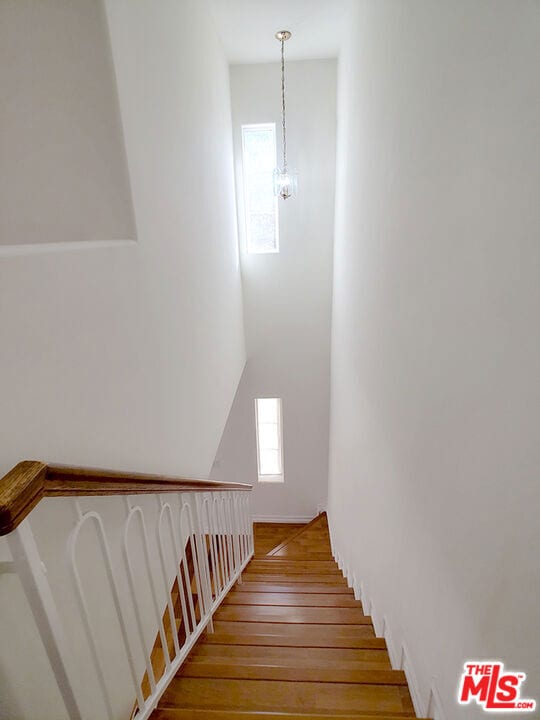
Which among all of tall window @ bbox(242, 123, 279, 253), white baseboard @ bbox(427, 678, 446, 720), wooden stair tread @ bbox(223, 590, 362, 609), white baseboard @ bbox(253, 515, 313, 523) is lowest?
white baseboard @ bbox(253, 515, 313, 523)

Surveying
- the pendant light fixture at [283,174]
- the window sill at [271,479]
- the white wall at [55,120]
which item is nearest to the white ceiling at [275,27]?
the pendant light fixture at [283,174]

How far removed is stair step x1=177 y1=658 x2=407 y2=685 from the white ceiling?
4.49m

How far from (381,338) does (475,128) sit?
128cm

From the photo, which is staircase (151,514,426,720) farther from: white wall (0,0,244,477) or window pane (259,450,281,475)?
window pane (259,450,281,475)

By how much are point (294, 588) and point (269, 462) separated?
3263mm

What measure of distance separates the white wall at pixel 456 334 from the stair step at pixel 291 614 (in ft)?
0.88

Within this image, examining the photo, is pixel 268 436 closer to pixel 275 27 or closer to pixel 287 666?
pixel 287 666

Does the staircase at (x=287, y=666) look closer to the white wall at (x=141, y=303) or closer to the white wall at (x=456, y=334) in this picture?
the white wall at (x=456, y=334)

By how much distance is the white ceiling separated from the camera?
10.8 ft

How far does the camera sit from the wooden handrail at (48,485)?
0.68 m

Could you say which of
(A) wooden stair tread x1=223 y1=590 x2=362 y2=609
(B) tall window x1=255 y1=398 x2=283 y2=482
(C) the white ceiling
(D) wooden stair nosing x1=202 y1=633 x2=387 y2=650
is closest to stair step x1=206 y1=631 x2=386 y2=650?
(D) wooden stair nosing x1=202 y1=633 x2=387 y2=650

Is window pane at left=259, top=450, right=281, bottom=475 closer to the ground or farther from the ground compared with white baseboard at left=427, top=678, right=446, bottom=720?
closer to the ground

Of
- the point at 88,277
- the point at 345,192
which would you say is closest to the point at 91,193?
the point at 88,277

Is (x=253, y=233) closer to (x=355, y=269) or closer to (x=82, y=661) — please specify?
(x=355, y=269)
